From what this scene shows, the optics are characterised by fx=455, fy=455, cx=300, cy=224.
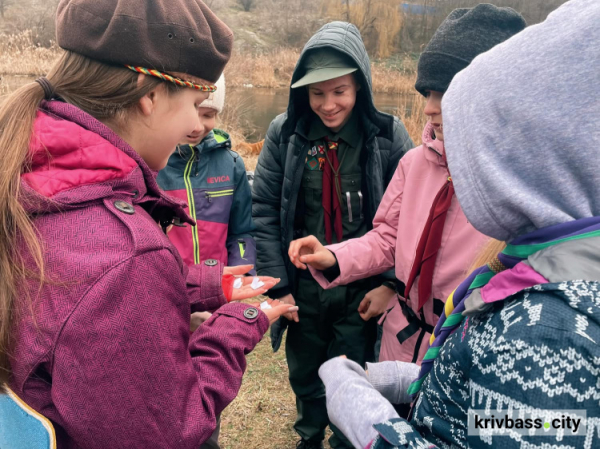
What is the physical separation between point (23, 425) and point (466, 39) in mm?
1820

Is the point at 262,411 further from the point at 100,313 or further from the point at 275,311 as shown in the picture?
the point at 100,313

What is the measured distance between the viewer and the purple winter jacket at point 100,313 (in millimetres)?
870

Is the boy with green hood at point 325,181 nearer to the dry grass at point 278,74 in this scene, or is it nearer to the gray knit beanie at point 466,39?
the gray knit beanie at point 466,39

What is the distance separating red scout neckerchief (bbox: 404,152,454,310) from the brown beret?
963 millimetres

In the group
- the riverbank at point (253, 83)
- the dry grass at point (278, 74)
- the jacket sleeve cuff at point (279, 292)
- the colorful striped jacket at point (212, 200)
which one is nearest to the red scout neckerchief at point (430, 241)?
the jacket sleeve cuff at point (279, 292)

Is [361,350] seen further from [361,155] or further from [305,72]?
[305,72]

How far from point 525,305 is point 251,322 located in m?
0.71

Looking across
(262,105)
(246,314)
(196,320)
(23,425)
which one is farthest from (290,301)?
(262,105)

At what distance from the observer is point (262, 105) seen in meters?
15.0

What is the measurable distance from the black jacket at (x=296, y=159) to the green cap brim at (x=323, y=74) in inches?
3.1

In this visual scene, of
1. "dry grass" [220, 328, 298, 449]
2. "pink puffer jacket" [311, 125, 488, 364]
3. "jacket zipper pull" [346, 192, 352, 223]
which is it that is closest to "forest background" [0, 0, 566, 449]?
"dry grass" [220, 328, 298, 449]

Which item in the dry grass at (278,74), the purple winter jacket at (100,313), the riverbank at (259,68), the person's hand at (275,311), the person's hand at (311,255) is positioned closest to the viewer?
the purple winter jacket at (100,313)

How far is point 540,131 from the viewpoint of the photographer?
0.74m

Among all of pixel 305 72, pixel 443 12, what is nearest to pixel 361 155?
pixel 305 72
